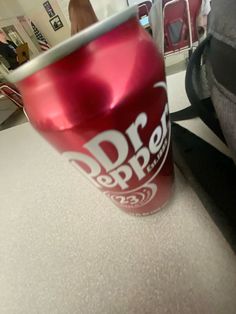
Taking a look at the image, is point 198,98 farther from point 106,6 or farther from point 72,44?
point 106,6

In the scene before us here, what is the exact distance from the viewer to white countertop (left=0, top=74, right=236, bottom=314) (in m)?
0.28

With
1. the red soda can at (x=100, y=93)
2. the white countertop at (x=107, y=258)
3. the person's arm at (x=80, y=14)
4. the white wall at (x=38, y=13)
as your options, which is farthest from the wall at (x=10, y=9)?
the red soda can at (x=100, y=93)

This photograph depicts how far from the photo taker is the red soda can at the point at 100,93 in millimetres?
167

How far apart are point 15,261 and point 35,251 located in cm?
4

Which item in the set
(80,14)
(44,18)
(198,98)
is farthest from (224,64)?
(44,18)

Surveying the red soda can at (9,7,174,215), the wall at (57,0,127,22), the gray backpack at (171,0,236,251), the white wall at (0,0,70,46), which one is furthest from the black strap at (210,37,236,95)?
the wall at (57,0,127,22)

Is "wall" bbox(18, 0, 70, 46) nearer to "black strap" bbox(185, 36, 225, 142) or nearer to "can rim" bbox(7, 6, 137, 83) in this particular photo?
"black strap" bbox(185, 36, 225, 142)

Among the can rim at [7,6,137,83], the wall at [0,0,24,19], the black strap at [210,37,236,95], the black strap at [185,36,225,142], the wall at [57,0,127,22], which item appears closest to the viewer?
the can rim at [7,6,137,83]

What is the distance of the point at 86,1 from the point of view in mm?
409

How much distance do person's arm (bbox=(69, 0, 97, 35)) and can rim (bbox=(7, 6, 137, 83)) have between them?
0.84ft

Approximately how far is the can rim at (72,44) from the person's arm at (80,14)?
0.26 metres

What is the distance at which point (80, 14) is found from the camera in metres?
0.39

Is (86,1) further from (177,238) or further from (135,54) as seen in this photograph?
(177,238)

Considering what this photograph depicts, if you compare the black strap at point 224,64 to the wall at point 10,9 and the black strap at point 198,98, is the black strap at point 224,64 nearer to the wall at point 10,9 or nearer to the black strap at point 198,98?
the black strap at point 198,98
